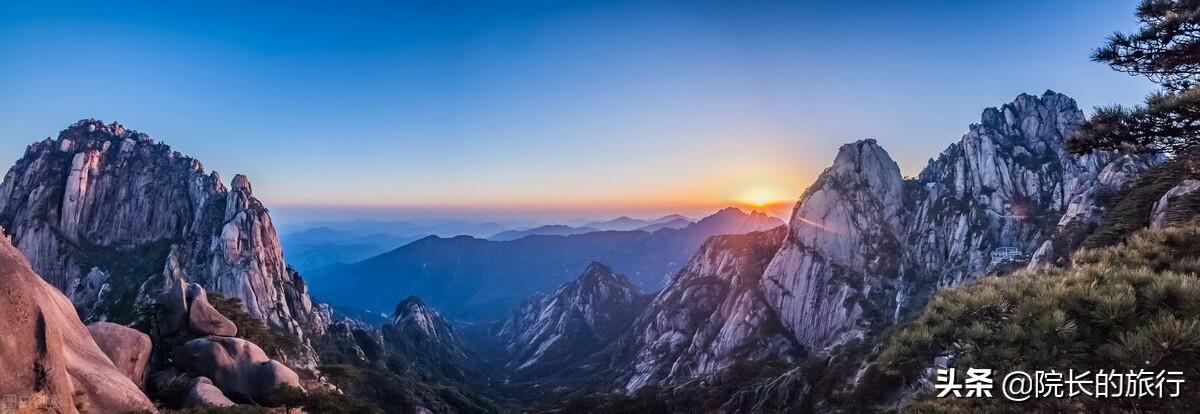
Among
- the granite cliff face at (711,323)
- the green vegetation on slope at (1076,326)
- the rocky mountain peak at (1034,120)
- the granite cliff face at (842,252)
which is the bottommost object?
the granite cliff face at (711,323)

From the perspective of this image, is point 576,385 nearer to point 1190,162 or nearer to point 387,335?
point 387,335

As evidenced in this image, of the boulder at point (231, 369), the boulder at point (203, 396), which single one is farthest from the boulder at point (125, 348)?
the boulder at point (203, 396)

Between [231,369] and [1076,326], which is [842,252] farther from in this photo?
[1076,326]

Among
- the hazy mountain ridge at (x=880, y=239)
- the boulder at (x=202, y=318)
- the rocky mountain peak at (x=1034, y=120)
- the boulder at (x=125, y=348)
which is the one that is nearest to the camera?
the boulder at (x=125, y=348)

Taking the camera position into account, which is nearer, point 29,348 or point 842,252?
point 29,348

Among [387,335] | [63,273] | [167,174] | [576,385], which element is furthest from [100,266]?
[576,385]

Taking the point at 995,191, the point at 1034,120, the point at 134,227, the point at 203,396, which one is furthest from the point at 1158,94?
the point at 134,227

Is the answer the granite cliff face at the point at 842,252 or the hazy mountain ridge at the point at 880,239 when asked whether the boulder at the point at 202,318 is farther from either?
the granite cliff face at the point at 842,252
